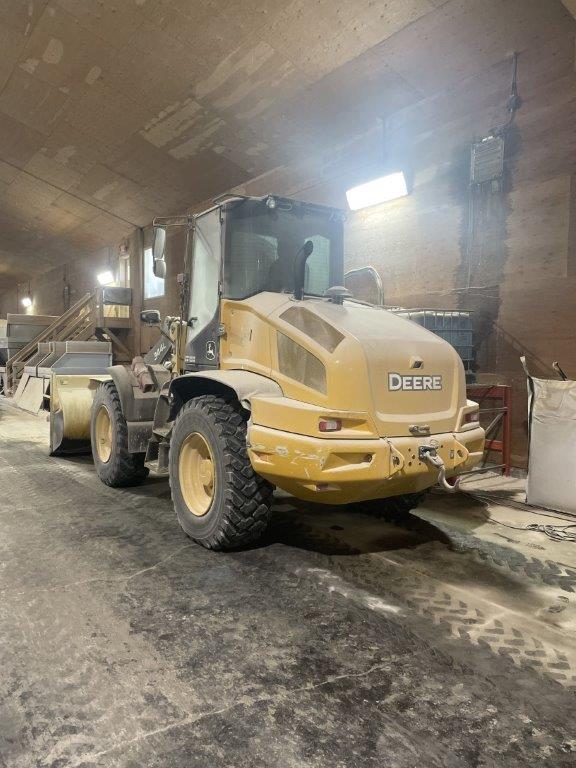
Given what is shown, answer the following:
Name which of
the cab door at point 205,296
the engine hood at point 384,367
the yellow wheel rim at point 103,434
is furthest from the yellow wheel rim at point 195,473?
the yellow wheel rim at point 103,434

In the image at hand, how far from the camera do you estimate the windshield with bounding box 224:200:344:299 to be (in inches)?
155

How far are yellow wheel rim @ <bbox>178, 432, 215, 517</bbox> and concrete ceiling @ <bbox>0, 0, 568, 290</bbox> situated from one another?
5303 millimetres

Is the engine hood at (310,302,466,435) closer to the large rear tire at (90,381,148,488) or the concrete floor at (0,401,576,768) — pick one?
the concrete floor at (0,401,576,768)

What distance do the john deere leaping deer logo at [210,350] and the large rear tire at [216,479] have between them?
44 cm

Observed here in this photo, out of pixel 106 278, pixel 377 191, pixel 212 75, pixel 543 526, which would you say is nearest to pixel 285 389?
pixel 543 526

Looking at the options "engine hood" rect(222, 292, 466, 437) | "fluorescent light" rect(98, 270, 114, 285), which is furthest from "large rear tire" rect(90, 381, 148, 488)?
"fluorescent light" rect(98, 270, 114, 285)

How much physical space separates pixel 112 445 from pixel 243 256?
2.36m

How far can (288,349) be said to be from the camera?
10.9ft

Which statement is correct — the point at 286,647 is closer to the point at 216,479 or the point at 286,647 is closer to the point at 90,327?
the point at 216,479

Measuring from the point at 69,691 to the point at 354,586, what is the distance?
5.27ft

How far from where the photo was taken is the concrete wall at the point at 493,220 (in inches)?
215

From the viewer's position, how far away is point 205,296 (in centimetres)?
421

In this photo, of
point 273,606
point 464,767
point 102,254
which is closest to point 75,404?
point 273,606

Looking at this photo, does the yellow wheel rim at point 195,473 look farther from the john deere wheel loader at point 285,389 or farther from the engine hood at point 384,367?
the engine hood at point 384,367
